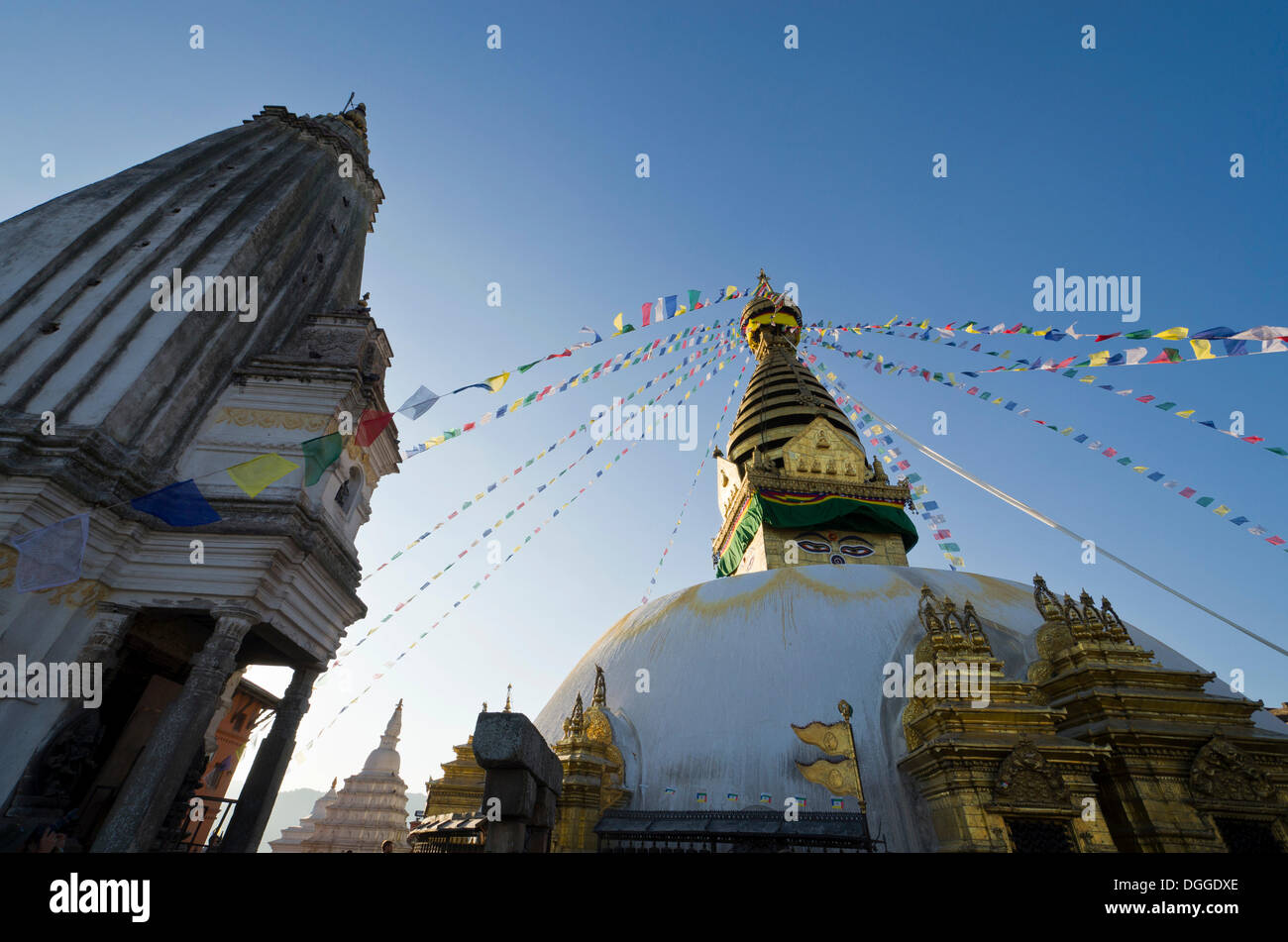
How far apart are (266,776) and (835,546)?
16.7 m

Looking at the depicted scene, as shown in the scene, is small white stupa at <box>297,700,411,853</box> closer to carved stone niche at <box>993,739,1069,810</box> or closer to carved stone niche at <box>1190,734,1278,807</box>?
carved stone niche at <box>993,739,1069,810</box>

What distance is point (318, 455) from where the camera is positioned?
29.1 ft

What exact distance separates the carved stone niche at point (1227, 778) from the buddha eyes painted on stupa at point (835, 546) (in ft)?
37.6

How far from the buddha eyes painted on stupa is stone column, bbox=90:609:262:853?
16.1 metres

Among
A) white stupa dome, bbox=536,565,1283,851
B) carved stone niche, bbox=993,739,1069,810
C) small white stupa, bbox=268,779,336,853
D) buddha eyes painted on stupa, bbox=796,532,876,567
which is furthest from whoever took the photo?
small white stupa, bbox=268,779,336,853

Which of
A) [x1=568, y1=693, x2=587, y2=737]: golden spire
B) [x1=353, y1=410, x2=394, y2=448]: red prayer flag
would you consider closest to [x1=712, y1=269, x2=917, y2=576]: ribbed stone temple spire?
[x1=568, y1=693, x2=587, y2=737]: golden spire

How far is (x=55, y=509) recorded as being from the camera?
24.1ft

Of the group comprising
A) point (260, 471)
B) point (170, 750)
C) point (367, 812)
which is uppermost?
point (260, 471)

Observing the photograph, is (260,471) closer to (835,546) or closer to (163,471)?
(163,471)

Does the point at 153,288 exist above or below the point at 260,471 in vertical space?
above

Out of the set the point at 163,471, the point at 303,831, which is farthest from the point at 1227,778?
the point at 303,831

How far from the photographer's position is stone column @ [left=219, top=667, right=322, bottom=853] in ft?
26.8

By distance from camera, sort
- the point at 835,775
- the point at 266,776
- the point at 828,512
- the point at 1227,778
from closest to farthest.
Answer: the point at 1227,778, the point at 266,776, the point at 835,775, the point at 828,512
